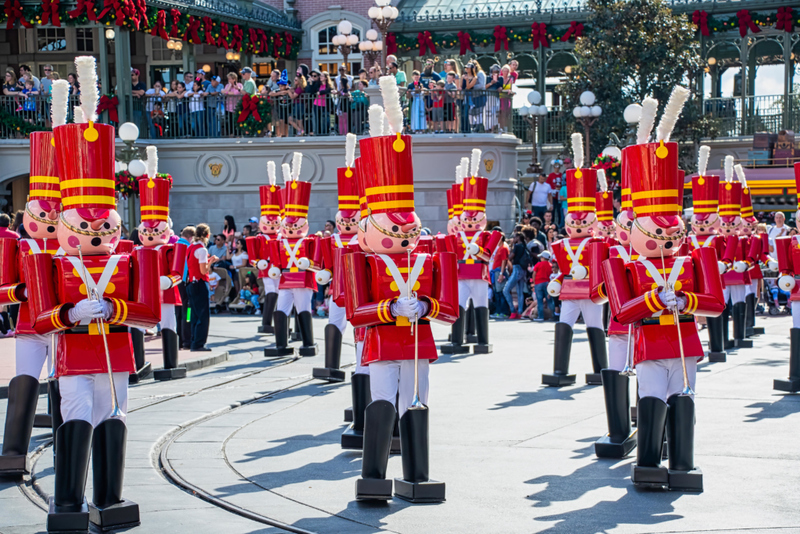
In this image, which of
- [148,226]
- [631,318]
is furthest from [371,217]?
[148,226]

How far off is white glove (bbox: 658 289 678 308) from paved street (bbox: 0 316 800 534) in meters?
1.21

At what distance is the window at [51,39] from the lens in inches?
1068

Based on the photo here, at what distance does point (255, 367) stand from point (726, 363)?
18.7 ft

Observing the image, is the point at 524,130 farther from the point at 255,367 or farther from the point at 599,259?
the point at 599,259

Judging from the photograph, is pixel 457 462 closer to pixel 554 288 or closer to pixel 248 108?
pixel 554 288

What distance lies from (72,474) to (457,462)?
2.78 metres

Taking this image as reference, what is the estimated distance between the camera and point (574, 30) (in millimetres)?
26828

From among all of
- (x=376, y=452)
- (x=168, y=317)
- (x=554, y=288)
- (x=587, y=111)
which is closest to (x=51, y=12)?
(x=587, y=111)

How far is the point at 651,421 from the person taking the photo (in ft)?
22.2

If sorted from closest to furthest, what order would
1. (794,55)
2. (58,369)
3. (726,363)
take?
(58,369)
(726,363)
(794,55)

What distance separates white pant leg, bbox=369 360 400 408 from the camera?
Result: 6.65 metres

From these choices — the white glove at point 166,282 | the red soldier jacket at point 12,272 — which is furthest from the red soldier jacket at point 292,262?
the red soldier jacket at point 12,272

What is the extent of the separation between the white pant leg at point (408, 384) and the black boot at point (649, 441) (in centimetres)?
143

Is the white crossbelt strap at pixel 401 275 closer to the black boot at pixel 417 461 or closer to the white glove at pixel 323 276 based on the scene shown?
the black boot at pixel 417 461
